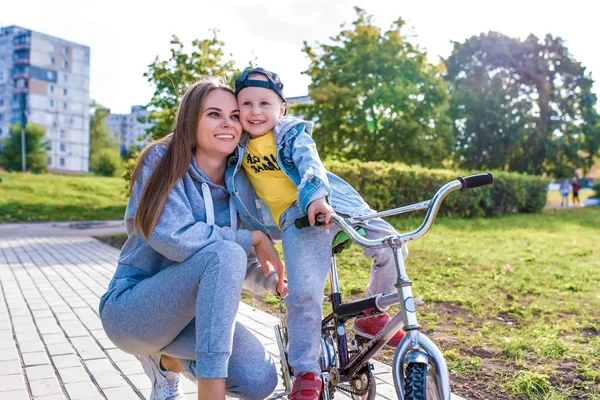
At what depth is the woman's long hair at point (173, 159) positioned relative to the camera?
2.12 metres

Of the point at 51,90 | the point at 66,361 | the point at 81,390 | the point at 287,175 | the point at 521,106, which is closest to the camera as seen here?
the point at 287,175

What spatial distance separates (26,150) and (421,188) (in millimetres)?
43720

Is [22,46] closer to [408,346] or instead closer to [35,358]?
[35,358]

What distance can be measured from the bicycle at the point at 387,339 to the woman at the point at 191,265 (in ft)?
0.98

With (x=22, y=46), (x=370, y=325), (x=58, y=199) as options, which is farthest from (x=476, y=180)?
(x=22, y=46)

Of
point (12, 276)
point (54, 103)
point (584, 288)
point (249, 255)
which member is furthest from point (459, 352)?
point (54, 103)

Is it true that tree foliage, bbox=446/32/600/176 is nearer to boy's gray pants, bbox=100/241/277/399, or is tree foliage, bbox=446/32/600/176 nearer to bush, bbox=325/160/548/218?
bush, bbox=325/160/548/218

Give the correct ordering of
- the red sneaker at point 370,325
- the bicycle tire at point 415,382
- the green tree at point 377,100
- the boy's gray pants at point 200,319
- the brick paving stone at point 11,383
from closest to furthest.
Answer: the bicycle tire at point 415,382 < the boy's gray pants at point 200,319 < the red sneaker at point 370,325 < the brick paving stone at point 11,383 < the green tree at point 377,100

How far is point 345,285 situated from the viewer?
19.8 ft

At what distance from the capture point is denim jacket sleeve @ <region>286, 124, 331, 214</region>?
85.7 inches

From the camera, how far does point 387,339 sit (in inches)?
85.9

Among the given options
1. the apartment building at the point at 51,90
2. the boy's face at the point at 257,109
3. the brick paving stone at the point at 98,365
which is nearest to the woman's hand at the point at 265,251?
the boy's face at the point at 257,109

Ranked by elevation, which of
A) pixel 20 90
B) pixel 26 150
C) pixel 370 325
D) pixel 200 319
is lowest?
pixel 370 325

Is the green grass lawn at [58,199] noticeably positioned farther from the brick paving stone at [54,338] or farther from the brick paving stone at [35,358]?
the brick paving stone at [35,358]
